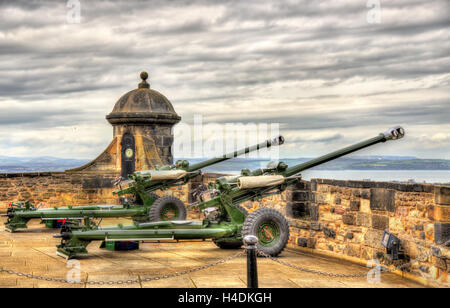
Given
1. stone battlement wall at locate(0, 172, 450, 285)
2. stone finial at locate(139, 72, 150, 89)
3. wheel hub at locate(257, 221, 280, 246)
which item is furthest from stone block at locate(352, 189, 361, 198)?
stone finial at locate(139, 72, 150, 89)

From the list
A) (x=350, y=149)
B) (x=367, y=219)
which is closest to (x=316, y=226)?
(x=367, y=219)

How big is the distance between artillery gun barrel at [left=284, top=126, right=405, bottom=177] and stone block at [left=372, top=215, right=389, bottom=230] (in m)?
1.29

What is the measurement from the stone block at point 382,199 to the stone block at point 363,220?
0.17m

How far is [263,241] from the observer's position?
8.54 meters

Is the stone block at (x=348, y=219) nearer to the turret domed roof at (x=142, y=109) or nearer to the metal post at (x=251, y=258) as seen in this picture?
the metal post at (x=251, y=258)

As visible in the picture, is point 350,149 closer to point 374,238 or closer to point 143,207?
point 374,238

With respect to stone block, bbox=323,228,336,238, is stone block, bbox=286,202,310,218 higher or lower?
higher

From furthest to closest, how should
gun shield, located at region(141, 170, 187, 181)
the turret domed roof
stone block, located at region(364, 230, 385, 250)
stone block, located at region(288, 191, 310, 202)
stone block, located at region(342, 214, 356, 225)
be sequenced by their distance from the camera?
the turret domed roof → gun shield, located at region(141, 170, 187, 181) → stone block, located at region(288, 191, 310, 202) → stone block, located at region(342, 214, 356, 225) → stone block, located at region(364, 230, 385, 250)

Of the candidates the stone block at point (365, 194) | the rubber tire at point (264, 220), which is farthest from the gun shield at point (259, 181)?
the stone block at point (365, 194)

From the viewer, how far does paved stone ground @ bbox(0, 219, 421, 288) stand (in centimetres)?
672

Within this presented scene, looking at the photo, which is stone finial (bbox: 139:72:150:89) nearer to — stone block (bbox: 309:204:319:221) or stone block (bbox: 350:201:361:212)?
stone block (bbox: 309:204:319:221)

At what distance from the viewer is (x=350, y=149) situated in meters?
8.91

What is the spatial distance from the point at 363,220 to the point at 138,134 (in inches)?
338
